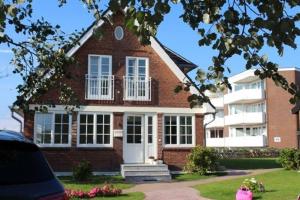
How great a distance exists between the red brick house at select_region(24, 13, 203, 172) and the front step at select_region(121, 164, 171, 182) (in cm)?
88

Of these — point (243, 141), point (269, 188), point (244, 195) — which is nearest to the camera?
point (244, 195)

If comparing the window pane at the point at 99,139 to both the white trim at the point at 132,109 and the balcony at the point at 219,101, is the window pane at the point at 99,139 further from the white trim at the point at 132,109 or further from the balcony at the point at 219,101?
the balcony at the point at 219,101

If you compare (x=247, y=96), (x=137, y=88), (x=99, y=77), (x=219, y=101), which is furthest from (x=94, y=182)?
(x=219, y=101)

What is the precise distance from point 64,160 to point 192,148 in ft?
21.0

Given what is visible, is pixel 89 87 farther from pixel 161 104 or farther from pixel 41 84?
pixel 41 84

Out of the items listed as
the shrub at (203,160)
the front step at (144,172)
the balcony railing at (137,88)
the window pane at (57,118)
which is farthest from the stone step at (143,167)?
the window pane at (57,118)

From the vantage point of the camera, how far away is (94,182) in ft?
74.0

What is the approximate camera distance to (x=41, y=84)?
14031mm

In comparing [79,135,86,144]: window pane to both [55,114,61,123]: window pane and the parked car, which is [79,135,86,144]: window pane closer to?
[55,114,61,123]: window pane

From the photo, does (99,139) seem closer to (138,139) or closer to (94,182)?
(138,139)

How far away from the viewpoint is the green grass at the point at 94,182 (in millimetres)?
20906

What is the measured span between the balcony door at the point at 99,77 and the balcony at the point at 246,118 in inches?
1772

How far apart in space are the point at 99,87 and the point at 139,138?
323 centimetres

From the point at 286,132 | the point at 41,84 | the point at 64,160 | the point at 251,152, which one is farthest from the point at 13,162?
the point at 286,132
